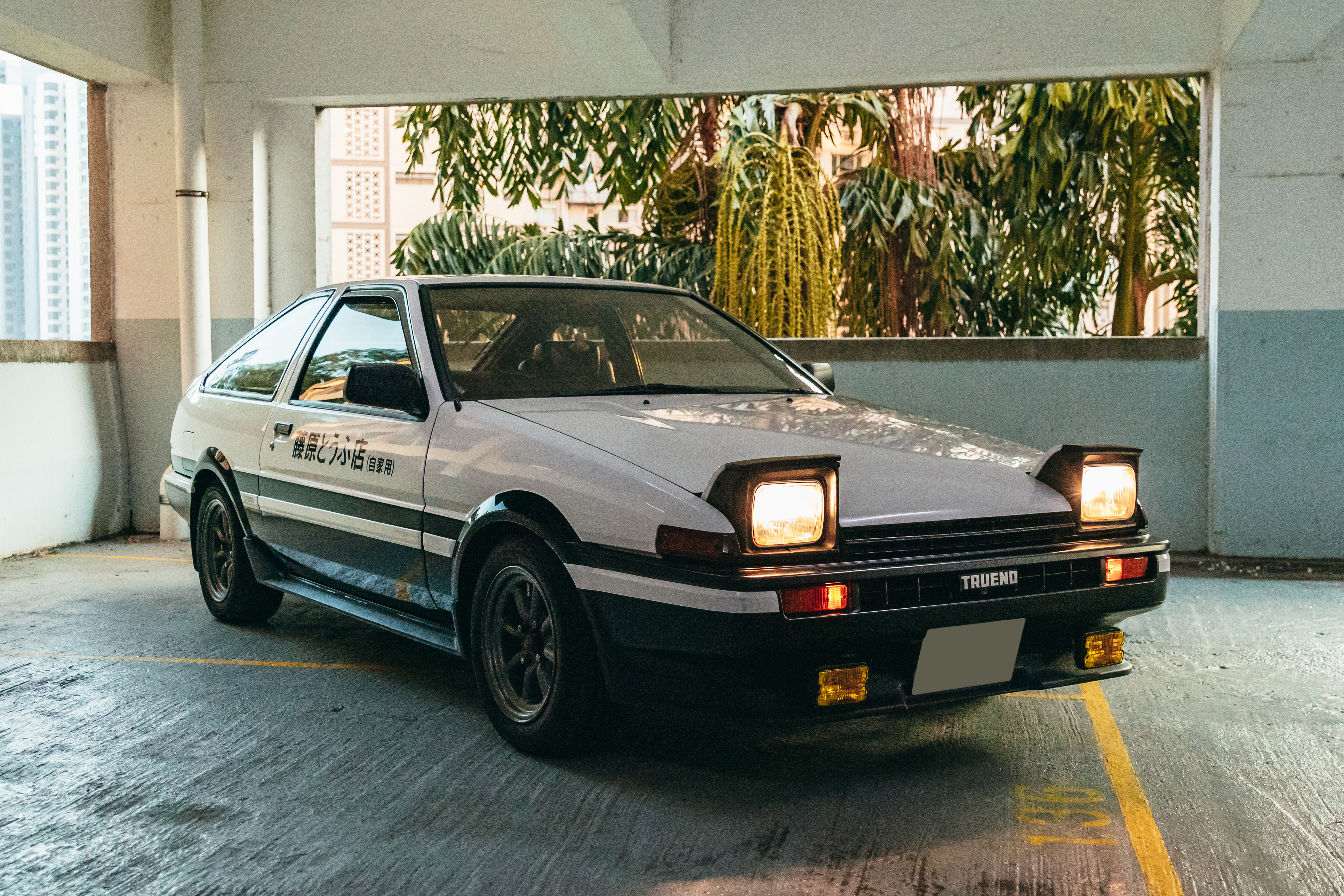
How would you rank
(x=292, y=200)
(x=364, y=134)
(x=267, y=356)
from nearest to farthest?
(x=267, y=356), (x=292, y=200), (x=364, y=134)

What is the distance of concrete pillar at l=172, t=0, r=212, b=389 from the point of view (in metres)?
7.89

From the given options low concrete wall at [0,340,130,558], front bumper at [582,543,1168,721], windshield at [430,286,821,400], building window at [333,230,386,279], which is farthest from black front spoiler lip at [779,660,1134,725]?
building window at [333,230,386,279]

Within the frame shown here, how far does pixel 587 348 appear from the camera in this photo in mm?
4281

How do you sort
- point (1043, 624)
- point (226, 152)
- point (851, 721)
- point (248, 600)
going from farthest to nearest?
point (226, 152) → point (248, 600) → point (851, 721) → point (1043, 624)

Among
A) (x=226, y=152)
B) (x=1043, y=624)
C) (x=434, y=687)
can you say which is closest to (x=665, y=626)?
(x=1043, y=624)

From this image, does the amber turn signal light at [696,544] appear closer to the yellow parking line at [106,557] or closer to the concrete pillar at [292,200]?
the yellow parking line at [106,557]

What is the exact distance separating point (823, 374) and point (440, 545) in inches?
66.6

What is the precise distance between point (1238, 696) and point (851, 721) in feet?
5.02

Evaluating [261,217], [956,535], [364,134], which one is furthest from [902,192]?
[956,535]

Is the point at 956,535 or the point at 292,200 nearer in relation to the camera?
the point at 956,535

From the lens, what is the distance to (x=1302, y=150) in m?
6.89

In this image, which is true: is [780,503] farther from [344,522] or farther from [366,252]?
[366,252]

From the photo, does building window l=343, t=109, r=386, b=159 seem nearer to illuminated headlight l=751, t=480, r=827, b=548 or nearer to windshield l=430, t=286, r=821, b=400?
windshield l=430, t=286, r=821, b=400

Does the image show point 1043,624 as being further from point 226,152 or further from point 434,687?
point 226,152
